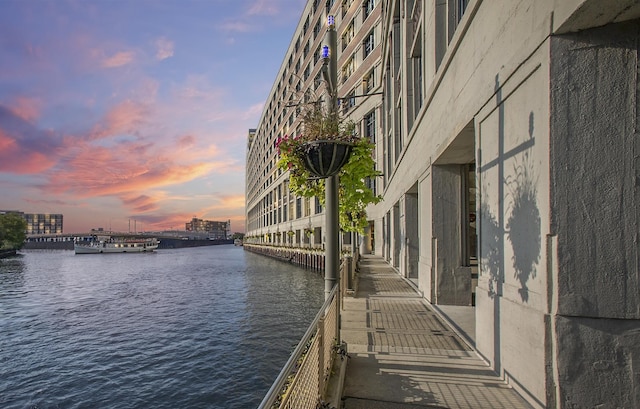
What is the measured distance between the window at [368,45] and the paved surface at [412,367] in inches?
1387

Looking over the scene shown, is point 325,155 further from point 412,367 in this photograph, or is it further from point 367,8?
point 367,8

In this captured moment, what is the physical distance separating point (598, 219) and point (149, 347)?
15.6 meters

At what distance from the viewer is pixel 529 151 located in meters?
4.76

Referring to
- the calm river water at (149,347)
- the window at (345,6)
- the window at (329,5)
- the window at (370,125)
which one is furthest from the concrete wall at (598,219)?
the window at (329,5)

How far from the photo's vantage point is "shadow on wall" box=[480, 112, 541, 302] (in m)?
4.61

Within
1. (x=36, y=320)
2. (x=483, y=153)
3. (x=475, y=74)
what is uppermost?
(x=475, y=74)

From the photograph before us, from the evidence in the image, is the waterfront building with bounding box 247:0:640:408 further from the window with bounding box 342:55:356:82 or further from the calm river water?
Result: the window with bounding box 342:55:356:82

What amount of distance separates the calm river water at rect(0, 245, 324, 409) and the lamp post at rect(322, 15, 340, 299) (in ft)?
19.7

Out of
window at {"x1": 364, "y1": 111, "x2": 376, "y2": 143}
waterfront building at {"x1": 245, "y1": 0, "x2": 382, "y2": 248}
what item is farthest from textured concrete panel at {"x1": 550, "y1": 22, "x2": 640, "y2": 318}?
window at {"x1": 364, "y1": 111, "x2": 376, "y2": 143}

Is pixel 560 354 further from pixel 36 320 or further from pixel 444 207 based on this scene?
pixel 36 320

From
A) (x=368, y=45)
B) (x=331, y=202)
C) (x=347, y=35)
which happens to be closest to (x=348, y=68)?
(x=347, y=35)

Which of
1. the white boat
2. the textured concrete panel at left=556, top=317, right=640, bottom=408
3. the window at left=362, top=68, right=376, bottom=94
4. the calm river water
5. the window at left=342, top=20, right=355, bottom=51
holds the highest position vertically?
the window at left=342, top=20, right=355, bottom=51

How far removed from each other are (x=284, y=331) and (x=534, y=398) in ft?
43.5

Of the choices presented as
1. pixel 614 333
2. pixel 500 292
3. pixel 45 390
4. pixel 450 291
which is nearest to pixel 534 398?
pixel 614 333
